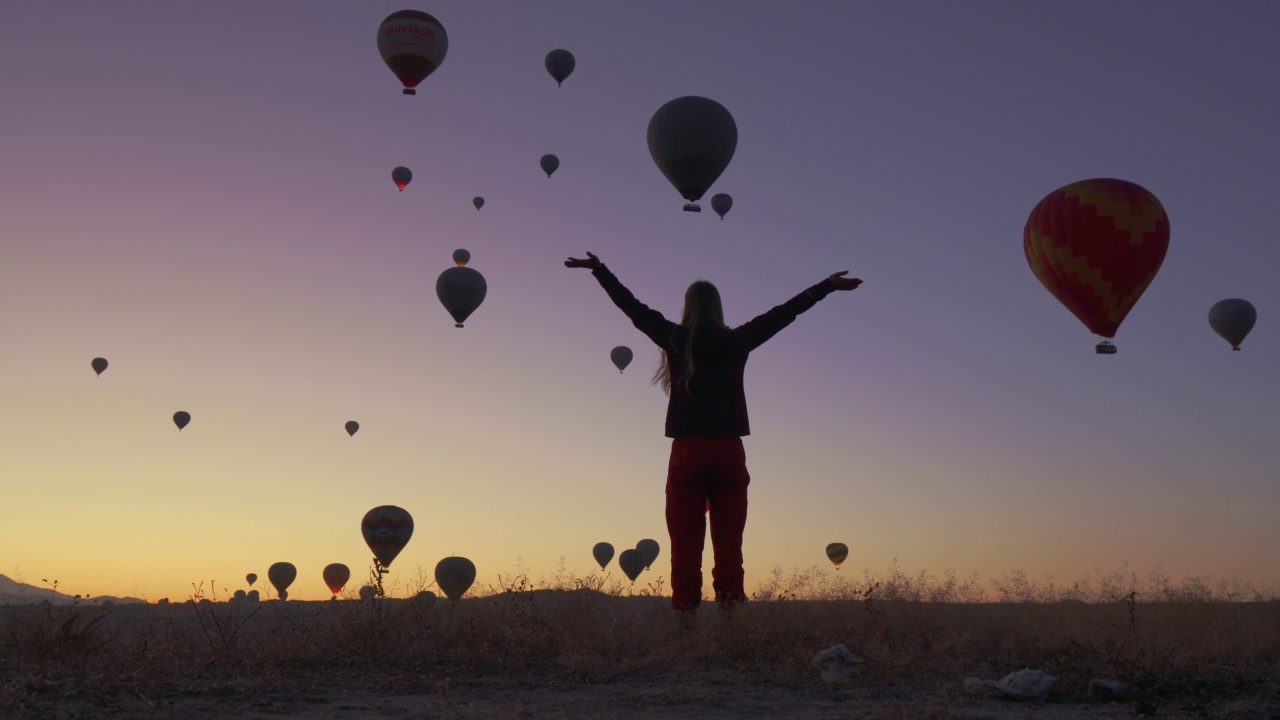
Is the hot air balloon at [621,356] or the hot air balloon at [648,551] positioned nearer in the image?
the hot air balloon at [621,356]

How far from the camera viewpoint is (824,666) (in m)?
6.30

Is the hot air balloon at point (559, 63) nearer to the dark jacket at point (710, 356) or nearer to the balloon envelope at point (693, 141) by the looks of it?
the balloon envelope at point (693, 141)

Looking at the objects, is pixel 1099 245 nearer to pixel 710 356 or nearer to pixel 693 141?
pixel 693 141

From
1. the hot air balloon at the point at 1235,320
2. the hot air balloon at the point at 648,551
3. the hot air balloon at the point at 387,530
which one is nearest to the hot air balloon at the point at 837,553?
the hot air balloon at the point at 648,551

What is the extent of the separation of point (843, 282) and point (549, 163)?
3824 cm

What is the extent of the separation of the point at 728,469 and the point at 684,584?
3.20 feet

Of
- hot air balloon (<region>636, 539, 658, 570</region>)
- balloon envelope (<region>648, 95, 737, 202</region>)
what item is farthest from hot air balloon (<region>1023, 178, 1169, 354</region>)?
hot air balloon (<region>636, 539, 658, 570</region>)

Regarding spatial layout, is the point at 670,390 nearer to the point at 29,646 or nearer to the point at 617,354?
the point at 29,646

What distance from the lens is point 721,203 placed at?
40.3m

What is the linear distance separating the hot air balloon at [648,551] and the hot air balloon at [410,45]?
94.5 ft

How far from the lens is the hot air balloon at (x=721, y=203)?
4031 centimetres

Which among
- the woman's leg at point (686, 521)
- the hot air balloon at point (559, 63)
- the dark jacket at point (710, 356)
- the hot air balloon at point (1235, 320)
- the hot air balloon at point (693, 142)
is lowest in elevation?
the woman's leg at point (686, 521)

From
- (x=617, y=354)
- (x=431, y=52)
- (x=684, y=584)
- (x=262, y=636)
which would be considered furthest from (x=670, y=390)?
(x=617, y=354)

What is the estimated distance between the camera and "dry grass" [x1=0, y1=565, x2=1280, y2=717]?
19.2ft
